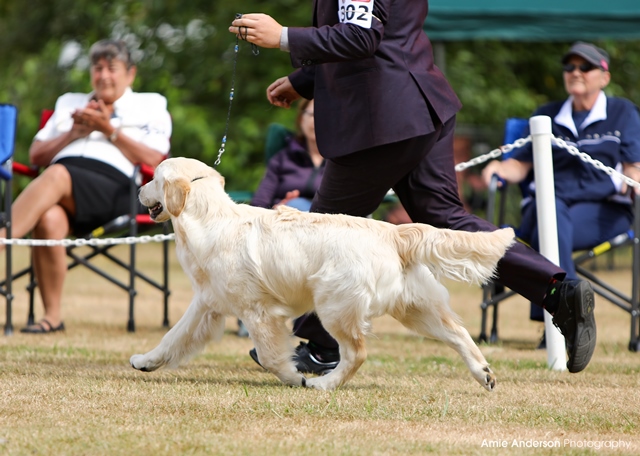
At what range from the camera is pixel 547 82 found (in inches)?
740

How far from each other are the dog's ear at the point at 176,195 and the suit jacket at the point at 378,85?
0.62 m

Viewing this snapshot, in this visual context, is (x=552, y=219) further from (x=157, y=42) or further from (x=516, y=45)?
(x=516, y=45)

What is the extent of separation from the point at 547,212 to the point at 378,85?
1411 mm

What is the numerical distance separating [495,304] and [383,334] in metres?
0.89

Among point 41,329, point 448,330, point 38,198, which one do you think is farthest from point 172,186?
point 41,329

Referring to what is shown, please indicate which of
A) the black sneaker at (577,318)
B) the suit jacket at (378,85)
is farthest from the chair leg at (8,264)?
the black sneaker at (577,318)

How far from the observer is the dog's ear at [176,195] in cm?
393

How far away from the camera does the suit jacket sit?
3.78 metres

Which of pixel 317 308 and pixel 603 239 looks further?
pixel 603 239

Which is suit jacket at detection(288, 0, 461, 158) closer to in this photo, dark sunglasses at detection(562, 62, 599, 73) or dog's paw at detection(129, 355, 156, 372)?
dog's paw at detection(129, 355, 156, 372)

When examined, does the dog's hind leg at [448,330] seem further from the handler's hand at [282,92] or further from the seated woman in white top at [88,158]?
the seated woman in white top at [88,158]

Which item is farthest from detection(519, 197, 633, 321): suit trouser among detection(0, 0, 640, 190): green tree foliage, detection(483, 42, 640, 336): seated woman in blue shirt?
detection(0, 0, 640, 190): green tree foliage

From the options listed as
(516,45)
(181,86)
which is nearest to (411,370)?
(181,86)

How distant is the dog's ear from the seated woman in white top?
A: 7.14 feet
